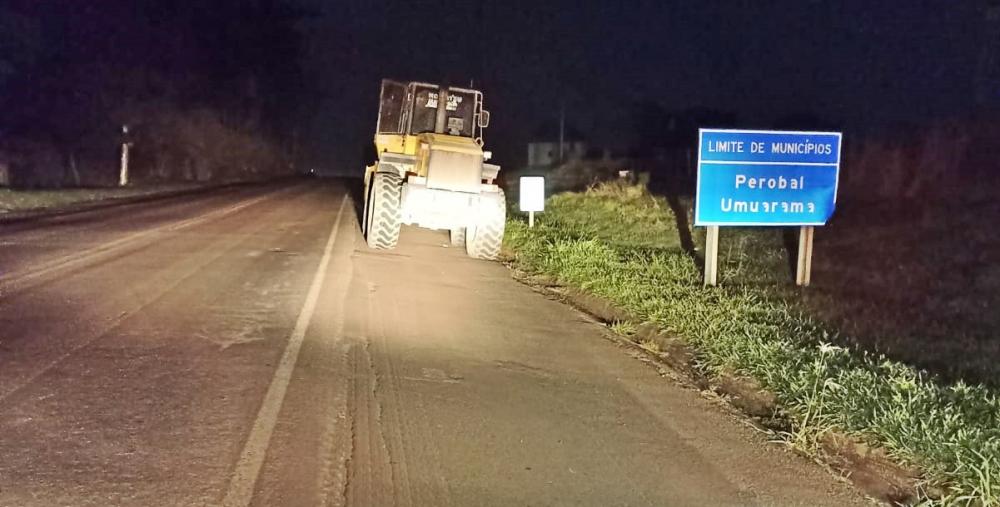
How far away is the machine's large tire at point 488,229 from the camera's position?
15188mm

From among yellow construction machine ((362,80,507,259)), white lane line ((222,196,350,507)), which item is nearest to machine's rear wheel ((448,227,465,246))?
yellow construction machine ((362,80,507,259))

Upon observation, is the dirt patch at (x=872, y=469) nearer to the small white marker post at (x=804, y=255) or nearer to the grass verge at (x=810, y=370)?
the grass verge at (x=810, y=370)

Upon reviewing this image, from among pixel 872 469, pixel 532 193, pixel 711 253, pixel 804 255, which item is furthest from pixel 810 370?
pixel 532 193

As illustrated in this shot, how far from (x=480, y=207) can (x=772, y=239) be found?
6312 mm

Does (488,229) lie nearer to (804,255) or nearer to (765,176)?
(765,176)

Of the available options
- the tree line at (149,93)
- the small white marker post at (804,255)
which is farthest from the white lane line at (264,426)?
the tree line at (149,93)

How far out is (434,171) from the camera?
14641 mm

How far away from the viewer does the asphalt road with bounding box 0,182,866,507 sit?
5344 millimetres

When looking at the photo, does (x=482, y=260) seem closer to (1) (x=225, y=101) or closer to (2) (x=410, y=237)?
(2) (x=410, y=237)

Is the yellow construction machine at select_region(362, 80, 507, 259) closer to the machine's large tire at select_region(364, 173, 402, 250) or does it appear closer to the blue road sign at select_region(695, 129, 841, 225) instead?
the machine's large tire at select_region(364, 173, 402, 250)

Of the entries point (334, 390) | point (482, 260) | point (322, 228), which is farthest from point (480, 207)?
point (334, 390)

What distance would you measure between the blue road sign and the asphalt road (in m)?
2.73

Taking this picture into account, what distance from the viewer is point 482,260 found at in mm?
16062

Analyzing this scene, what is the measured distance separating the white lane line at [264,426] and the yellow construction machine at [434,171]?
15.9 feet
